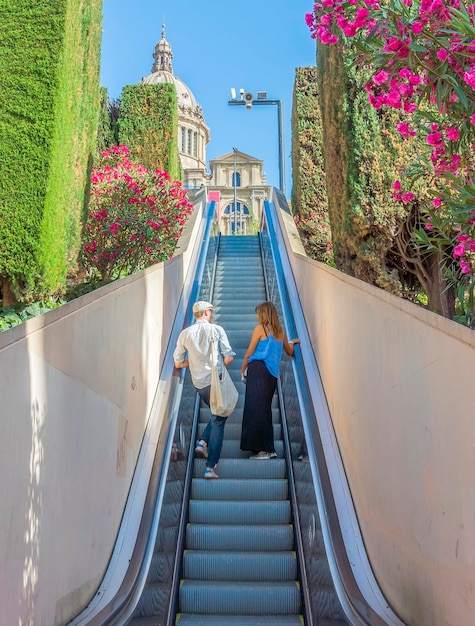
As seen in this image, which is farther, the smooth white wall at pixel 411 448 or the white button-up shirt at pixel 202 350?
the white button-up shirt at pixel 202 350

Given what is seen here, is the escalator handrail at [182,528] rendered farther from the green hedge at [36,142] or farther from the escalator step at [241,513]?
the green hedge at [36,142]

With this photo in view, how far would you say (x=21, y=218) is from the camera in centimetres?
704

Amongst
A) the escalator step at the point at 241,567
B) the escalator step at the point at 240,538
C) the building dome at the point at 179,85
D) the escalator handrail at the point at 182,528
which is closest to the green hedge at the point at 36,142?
the escalator handrail at the point at 182,528

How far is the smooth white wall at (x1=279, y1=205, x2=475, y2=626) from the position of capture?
8.90 ft

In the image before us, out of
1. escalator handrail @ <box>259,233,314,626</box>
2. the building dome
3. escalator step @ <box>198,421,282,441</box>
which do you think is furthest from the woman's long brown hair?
the building dome

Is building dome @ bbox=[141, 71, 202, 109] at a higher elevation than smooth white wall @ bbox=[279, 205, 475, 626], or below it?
higher

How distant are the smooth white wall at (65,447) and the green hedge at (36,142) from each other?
2.32 m

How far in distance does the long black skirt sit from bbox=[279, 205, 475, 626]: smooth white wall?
0.74 metres

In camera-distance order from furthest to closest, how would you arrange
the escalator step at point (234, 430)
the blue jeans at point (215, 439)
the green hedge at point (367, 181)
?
1. the green hedge at point (367, 181)
2. the escalator step at point (234, 430)
3. the blue jeans at point (215, 439)

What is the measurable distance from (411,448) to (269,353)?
9.06 ft

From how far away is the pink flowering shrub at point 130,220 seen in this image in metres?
11.1

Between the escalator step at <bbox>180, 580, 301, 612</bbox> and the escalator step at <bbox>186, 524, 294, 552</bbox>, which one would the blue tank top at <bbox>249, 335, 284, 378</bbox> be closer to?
the escalator step at <bbox>186, 524, 294, 552</bbox>

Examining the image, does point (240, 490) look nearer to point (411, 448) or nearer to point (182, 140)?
point (411, 448)

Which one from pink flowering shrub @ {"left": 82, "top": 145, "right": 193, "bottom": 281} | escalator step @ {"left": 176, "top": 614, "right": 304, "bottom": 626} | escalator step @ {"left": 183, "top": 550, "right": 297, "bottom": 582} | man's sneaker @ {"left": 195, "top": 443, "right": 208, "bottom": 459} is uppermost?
pink flowering shrub @ {"left": 82, "top": 145, "right": 193, "bottom": 281}
